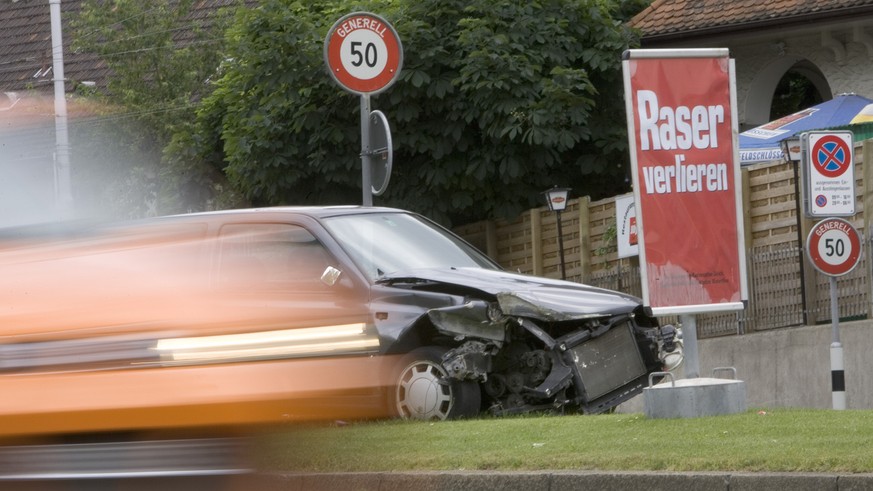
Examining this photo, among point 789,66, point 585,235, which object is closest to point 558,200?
point 585,235

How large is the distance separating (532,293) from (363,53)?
3.83 m

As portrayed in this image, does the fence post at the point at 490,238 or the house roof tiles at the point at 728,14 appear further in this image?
the fence post at the point at 490,238

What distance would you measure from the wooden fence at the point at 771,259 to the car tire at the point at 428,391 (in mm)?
8288

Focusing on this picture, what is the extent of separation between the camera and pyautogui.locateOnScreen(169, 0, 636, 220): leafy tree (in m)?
24.1

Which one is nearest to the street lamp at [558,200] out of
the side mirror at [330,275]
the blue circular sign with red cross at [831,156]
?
the blue circular sign with red cross at [831,156]

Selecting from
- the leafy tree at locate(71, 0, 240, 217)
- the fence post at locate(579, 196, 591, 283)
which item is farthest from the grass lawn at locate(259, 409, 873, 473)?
the leafy tree at locate(71, 0, 240, 217)

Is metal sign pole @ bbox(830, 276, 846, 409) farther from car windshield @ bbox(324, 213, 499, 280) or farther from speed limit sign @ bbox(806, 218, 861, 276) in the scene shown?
car windshield @ bbox(324, 213, 499, 280)

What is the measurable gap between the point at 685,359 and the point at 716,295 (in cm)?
50

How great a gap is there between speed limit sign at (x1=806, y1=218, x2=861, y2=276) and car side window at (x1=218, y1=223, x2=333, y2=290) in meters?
7.44

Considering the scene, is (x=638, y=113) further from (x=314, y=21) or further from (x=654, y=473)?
(x=314, y=21)

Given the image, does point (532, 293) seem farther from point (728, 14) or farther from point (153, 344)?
point (728, 14)

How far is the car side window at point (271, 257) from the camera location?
20.4 ft

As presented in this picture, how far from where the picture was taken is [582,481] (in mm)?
8375

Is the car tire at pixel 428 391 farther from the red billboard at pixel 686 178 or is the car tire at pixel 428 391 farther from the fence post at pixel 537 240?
the fence post at pixel 537 240
